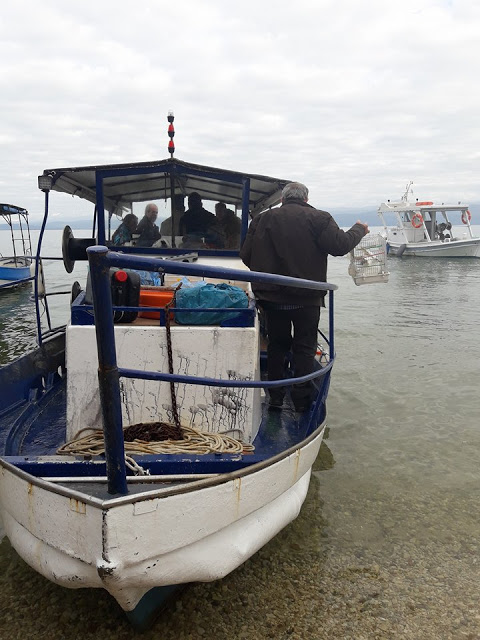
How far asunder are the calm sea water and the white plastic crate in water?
→ 5.95 feet

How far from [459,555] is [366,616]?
103 centimetres

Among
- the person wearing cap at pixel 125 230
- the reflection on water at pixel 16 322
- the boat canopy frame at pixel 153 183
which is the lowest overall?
the reflection on water at pixel 16 322

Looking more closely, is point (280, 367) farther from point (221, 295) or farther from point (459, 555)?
point (459, 555)

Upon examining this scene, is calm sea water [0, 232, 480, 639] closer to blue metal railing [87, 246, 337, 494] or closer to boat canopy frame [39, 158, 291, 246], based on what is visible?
blue metal railing [87, 246, 337, 494]

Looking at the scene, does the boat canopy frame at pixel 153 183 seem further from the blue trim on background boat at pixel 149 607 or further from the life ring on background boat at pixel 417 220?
the life ring on background boat at pixel 417 220

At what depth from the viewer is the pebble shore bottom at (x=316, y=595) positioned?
290 centimetres

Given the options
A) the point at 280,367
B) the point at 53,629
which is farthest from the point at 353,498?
the point at 53,629

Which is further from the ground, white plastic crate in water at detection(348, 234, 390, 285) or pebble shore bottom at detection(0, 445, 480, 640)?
white plastic crate in water at detection(348, 234, 390, 285)

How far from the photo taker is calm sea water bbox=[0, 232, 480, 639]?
9.66 feet

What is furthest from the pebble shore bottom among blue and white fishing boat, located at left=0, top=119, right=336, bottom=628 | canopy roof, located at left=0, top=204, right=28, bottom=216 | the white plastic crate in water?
canopy roof, located at left=0, top=204, right=28, bottom=216

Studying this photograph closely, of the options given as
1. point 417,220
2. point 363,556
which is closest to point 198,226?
point 363,556

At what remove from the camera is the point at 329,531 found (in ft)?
12.8

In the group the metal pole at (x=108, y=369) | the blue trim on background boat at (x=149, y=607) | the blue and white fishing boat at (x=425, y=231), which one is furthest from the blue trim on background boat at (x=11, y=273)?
the blue and white fishing boat at (x=425, y=231)

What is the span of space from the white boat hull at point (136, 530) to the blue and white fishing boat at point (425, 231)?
30.8 meters
